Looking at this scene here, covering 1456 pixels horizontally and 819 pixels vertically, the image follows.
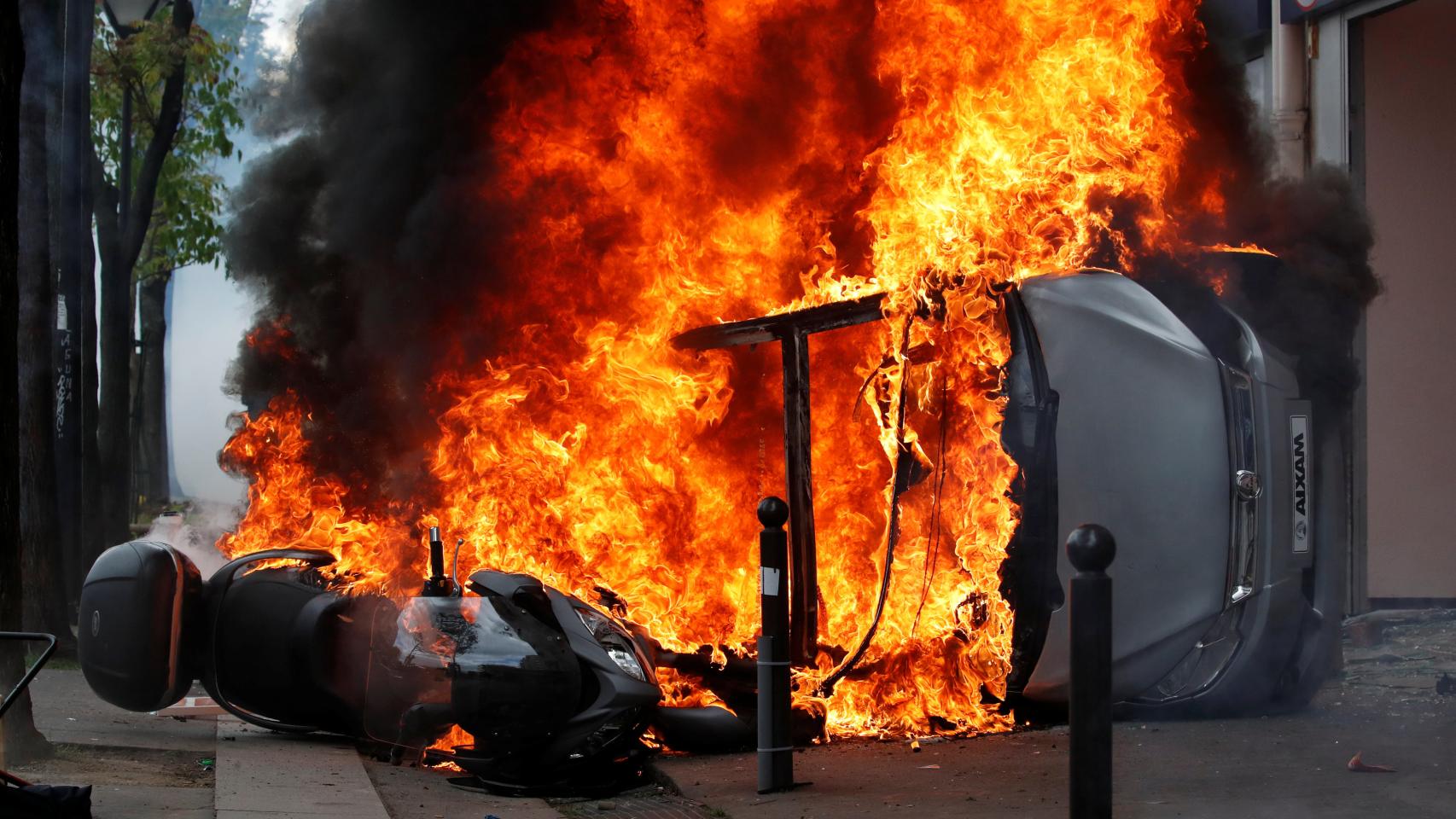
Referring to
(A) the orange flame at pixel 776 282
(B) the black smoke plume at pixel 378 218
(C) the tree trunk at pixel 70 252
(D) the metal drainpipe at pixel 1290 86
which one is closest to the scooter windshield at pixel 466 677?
(A) the orange flame at pixel 776 282

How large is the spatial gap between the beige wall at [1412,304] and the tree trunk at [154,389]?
18024 millimetres

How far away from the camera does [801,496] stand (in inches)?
247

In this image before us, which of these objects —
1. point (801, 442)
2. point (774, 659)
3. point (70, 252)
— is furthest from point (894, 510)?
point (70, 252)

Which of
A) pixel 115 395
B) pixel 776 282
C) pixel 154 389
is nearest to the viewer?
pixel 776 282

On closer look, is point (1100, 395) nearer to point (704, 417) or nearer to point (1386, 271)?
point (704, 417)

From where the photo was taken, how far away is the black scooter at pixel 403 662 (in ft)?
18.4

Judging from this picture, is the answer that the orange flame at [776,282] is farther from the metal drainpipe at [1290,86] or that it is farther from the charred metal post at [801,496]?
the metal drainpipe at [1290,86]

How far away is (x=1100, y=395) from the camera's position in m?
5.75

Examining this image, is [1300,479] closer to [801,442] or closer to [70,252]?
[801,442]

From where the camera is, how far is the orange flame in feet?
20.3

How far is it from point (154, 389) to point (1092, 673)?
80.1ft

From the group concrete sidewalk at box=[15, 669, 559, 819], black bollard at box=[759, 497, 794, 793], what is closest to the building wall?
black bollard at box=[759, 497, 794, 793]

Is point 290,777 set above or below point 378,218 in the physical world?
below

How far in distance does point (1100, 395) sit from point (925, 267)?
1.12m
